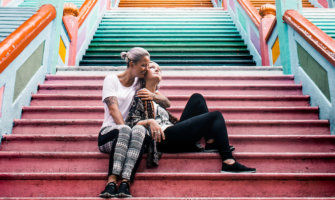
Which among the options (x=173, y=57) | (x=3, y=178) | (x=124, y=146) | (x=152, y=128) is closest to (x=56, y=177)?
(x=3, y=178)

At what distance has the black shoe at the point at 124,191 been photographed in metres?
1.95

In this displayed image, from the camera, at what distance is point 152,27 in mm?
6484

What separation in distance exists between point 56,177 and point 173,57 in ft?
11.0

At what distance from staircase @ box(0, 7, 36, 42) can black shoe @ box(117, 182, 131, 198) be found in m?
3.21

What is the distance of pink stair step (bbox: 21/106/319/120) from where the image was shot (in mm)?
3154

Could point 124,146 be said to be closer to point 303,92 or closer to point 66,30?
point 303,92

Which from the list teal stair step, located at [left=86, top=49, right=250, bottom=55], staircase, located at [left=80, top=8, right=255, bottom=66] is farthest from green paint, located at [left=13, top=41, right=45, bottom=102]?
teal stair step, located at [left=86, top=49, right=250, bottom=55]

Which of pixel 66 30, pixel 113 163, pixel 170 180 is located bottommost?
pixel 170 180

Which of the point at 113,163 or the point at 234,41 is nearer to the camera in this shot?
the point at 113,163

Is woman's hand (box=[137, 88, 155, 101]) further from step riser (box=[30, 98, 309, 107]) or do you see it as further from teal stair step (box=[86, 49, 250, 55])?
teal stair step (box=[86, 49, 250, 55])

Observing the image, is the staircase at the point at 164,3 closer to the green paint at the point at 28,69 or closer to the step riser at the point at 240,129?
the green paint at the point at 28,69

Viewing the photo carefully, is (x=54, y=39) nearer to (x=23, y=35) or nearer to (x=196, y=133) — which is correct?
(x=23, y=35)

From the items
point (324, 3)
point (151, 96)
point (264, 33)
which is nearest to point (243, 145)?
point (151, 96)

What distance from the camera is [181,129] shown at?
233cm
